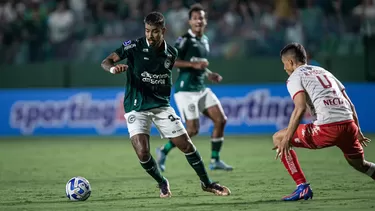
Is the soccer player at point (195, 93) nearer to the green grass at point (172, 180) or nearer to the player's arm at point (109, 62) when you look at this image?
the green grass at point (172, 180)

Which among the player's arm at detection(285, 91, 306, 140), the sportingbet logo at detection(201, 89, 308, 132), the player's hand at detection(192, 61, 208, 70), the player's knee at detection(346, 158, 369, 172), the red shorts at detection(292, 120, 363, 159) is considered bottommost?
the sportingbet logo at detection(201, 89, 308, 132)

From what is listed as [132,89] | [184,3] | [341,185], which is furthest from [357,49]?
[132,89]

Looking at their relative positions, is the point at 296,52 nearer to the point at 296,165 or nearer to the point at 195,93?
the point at 296,165

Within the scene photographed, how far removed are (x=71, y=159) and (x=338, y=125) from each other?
7.35m

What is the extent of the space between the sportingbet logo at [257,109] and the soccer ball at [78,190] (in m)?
10.7

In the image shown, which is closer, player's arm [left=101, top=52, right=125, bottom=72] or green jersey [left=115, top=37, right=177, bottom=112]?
player's arm [left=101, top=52, right=125, bottom=72]

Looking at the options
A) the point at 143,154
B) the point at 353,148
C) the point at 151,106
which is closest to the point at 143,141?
the point at 143,154

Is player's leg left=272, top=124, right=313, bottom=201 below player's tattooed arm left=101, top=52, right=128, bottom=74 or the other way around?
below

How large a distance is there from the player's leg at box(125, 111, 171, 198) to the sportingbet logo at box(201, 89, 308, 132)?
10.1 meters

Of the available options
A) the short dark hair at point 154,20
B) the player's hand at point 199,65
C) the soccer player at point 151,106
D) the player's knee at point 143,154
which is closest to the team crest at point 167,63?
the soccer player at point 151,106

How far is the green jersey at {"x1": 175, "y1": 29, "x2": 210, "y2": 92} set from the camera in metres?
12.2

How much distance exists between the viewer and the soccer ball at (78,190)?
27.5ft

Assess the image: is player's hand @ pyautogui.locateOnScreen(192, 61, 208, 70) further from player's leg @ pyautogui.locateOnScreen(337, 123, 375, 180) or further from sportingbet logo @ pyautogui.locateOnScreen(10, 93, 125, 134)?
sportingbet logo @ pyautogui.locateOnScreen(10, 93, 125, 134)

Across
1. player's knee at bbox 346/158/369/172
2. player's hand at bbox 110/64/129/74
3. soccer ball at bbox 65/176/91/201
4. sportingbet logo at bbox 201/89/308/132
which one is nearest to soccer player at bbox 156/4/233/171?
soccer ball at bbox 65/176/91/201
